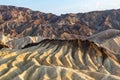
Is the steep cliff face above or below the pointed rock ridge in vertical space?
above

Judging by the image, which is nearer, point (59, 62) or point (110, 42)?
point (59, 62)

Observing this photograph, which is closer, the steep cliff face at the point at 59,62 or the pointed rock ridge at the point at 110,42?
the steep cliff face at the point at 59,62

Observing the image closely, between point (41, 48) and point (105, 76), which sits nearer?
point (105, 76)

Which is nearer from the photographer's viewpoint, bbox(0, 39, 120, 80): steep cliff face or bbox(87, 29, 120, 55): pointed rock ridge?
bbox(0, 39, 120, 80): steep cliff face

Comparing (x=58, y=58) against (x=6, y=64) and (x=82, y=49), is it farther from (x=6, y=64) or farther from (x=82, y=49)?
(x=6, y=64)

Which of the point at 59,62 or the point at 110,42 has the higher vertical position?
the point at 59,62

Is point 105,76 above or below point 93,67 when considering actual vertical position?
above

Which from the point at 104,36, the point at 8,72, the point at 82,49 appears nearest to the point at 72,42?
the point at 82,49

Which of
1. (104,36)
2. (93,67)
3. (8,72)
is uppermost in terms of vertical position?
(8,72)
